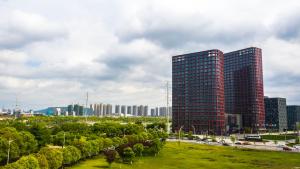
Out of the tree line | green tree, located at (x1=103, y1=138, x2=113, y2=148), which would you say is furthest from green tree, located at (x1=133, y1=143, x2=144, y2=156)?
green tree, located at (x1=103, y1=138, x2=113, y2=148)

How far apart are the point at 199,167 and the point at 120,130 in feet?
270

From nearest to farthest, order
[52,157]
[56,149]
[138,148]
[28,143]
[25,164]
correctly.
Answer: [25,164] → [52,157] → [56,149] → [28,143] → [138,148]

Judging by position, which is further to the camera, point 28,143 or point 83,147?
point 28,143

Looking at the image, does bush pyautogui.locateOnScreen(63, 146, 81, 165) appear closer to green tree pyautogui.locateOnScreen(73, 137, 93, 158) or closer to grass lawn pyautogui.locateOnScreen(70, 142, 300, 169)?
grass lawn pyautogui.locateOnScreen(70, 142, 300, 169)

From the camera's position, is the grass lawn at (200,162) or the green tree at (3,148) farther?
the grass lawn at (200,162)

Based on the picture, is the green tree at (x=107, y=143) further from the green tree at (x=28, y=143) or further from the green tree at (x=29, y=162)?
the green tree at (x=29, y=162)

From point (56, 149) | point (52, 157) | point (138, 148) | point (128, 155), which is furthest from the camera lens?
point (138, 148)

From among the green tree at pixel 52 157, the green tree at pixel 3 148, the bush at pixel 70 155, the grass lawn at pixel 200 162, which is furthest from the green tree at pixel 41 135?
the green tree at pixel 52 157

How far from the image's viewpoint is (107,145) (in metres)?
115

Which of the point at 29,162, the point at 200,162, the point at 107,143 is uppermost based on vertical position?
the point at 29,162

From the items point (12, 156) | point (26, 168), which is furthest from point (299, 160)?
point (12, 156)

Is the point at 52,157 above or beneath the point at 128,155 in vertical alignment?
above

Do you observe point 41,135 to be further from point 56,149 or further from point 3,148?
point 56,149

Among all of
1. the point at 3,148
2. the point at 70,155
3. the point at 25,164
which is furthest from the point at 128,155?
the point at 3,148
